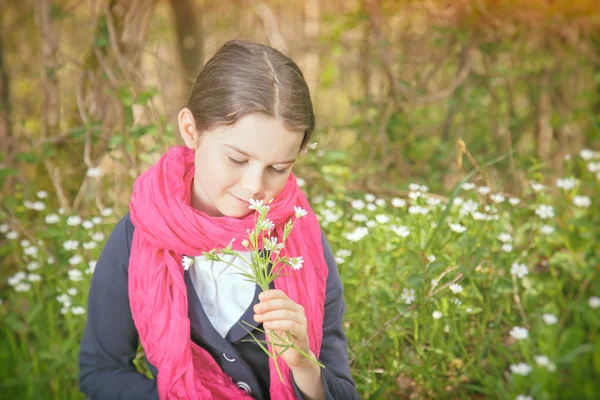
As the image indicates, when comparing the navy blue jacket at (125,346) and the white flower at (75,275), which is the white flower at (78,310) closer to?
the white flower at (75,275)

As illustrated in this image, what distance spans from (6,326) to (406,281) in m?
1.80

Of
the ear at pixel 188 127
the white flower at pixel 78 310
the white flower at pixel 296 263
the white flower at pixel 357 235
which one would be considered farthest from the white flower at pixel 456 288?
the white flower at pixel 78 310

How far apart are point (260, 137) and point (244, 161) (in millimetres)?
74

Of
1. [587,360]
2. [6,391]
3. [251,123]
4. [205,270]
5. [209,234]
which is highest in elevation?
[251,123]

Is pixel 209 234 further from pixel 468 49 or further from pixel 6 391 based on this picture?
Answer: pixel 468 49

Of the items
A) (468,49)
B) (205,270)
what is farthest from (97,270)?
(468,49)

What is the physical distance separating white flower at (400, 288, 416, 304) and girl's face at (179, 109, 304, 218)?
749 millimetres

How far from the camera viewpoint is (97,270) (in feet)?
5.34

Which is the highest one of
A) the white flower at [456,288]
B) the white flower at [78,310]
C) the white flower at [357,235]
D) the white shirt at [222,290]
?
the white shirt at [222,290]

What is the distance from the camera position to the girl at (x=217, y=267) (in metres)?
1.46

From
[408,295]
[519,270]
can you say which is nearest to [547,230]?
[519,270]

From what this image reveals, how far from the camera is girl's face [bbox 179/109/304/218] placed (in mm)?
1432

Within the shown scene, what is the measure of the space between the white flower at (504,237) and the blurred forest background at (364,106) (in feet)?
0.84

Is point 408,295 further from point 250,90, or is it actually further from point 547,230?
point 250,90
